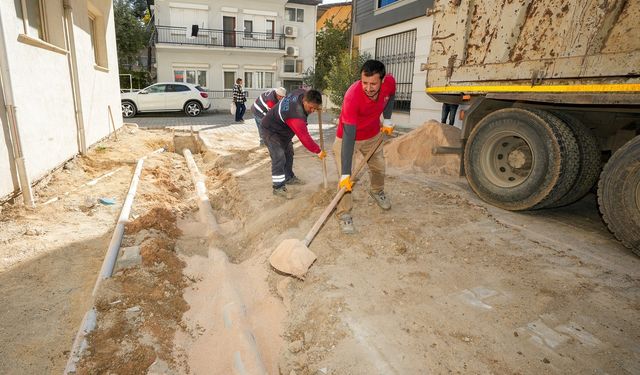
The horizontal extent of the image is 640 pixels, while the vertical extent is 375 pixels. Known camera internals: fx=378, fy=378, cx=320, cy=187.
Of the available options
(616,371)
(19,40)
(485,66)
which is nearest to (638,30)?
(485,66)

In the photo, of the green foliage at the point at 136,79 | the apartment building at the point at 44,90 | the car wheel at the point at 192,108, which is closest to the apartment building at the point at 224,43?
the green foliage at the point at 136,79

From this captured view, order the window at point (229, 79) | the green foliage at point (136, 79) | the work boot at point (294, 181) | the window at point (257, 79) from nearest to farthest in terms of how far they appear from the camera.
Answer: the work boot at point (294, 181)
the window at point (229, 79)
the green foliage at point (136, 79)
the window at point (257, 79)

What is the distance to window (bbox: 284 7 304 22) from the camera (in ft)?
81.0

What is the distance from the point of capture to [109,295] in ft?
9.59

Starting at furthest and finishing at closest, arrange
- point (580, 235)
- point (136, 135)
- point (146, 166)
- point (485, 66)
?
1. point (136, 135)
2. point (146, 166)
3. point (485, 66)
4. point (580, 235)

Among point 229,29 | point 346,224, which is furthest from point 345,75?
point 229,29

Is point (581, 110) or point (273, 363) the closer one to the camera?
point (273, 363)

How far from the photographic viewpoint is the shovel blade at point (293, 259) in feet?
10.3

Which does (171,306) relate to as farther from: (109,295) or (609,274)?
(609,274)

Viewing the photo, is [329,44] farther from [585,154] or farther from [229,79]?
[585,154]

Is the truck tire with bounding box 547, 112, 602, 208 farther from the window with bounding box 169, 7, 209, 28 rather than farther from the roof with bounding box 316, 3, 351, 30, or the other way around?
the roof with bounding box 316, 3, 351, 30

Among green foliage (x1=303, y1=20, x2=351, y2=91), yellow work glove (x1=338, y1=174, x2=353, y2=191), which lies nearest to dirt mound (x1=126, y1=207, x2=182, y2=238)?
yellow work glove (x1=338, y1=174, x2=353, y2=191)

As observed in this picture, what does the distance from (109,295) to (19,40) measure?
381 cm

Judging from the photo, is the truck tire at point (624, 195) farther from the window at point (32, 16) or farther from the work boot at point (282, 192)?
the window at point (32, 16)
